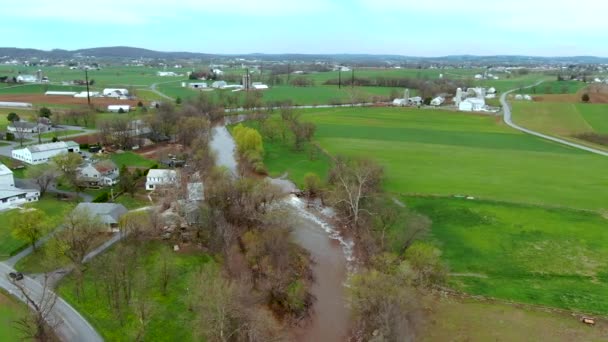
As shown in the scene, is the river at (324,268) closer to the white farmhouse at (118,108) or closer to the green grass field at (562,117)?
the white farmhouse at (118,108)

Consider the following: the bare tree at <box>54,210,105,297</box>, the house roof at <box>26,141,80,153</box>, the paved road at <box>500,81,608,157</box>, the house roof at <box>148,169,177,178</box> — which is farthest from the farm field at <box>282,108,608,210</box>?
→ the bare tree at <box>54,210,105,297</box>

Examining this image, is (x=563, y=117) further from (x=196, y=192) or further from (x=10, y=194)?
(x=10, y=194)

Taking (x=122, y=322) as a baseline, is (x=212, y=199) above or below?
above

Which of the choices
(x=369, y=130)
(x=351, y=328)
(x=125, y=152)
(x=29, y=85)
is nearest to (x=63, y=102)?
(x=29, y=85)

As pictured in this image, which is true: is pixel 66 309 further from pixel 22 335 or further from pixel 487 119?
pixel 487 119

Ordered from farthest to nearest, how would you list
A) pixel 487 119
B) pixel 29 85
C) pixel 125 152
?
pixel 29 85, pixel 487 119, pixel 125 152

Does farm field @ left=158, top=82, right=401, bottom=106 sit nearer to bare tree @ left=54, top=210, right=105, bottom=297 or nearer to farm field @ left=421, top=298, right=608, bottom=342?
bare tree @ left=54, top=210, right=105, bottom=297

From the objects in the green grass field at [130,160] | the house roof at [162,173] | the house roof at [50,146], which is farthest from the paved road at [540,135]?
the house roof at [50,146]
